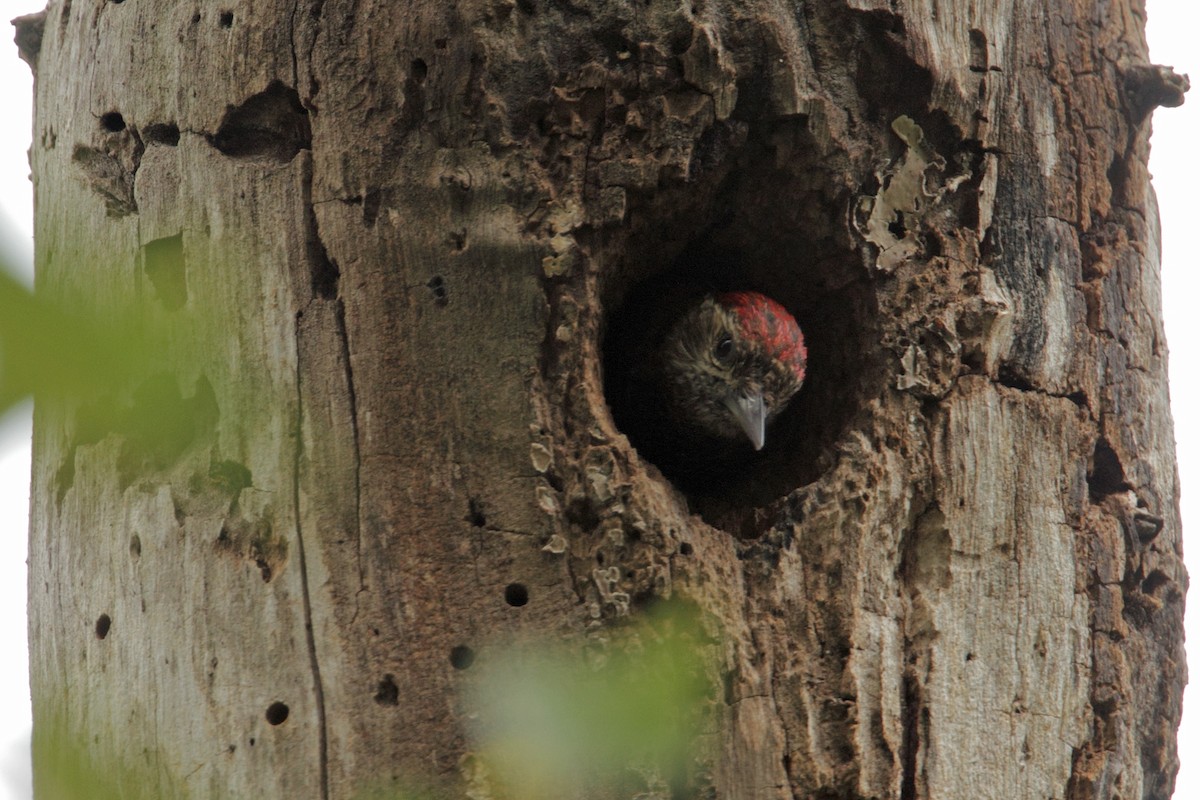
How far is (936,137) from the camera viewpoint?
305 centimetres

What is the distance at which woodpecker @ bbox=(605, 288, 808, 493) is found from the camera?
12.7 ft

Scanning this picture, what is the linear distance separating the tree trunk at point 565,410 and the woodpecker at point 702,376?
68cm

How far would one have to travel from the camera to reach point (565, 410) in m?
2.61

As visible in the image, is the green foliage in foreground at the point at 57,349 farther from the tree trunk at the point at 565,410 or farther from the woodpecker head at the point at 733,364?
the woodpecker head at the point at 733,364

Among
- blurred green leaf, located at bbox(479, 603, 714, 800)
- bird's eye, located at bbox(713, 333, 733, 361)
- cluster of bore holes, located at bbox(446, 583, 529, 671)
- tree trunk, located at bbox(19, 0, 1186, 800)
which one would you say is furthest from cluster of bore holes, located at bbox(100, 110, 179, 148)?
bird's eye, located at bbox(713, 333, 733, 361)

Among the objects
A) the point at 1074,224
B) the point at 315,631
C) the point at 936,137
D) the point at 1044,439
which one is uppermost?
the point at 936,137

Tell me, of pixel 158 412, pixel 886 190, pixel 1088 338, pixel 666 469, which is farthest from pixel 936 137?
pixel 158 412

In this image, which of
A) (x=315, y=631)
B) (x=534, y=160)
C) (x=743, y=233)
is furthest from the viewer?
(x=743, y=233)

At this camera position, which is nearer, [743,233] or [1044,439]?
[1044,439]

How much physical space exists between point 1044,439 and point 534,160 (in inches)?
55.5

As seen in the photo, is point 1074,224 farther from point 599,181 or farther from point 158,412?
point 158,412

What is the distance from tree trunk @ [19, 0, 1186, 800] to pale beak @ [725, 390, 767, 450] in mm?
661

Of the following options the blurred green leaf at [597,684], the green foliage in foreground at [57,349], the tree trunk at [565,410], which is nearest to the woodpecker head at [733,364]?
the tree trunk at [565,410]

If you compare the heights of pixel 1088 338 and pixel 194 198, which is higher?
pixel 194 198
